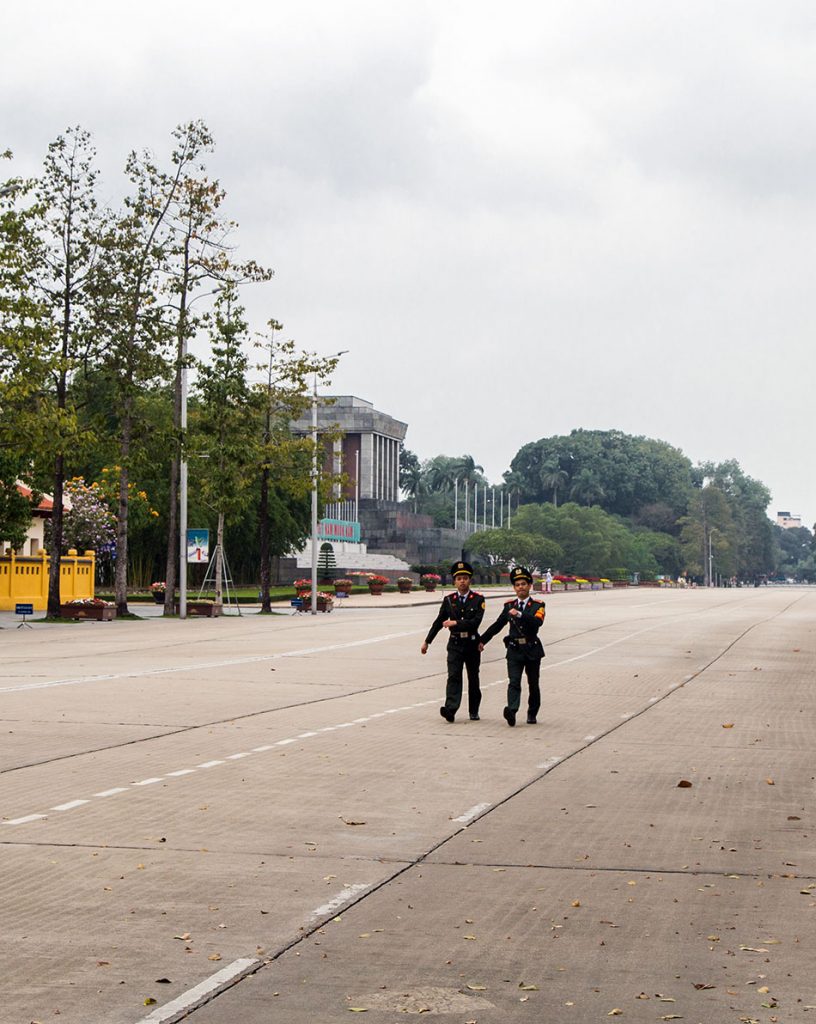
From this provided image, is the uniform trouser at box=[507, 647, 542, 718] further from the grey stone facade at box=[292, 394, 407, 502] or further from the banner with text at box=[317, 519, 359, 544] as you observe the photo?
the grey stone facade at box=[292, 394, 407, 502]

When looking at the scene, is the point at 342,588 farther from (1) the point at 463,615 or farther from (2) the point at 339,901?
(2) the point at 339,901

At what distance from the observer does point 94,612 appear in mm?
50594

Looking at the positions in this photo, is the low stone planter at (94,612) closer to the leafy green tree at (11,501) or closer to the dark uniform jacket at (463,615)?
the leafy green tree at (11,501)

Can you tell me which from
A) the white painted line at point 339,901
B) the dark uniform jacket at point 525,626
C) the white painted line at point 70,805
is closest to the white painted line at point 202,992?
the white painted line at point 339,901

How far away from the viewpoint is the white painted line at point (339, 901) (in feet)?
25.5

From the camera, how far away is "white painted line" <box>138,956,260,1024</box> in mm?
6000

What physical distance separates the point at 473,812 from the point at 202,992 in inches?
194

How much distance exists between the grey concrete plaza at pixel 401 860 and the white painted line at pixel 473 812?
22 mm

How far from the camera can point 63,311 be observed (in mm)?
49656

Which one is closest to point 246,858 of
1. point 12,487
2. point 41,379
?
point 41,379

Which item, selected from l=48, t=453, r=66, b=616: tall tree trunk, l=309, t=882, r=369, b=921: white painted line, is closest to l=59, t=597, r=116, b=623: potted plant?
l=48, t=453, r=66, b=616: tall tree trunk

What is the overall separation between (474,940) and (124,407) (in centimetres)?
4567

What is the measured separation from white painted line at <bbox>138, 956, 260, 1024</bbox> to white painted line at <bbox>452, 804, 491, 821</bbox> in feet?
13.3

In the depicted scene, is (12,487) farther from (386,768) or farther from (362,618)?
(386,768)
